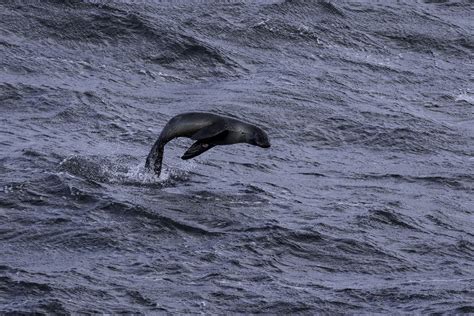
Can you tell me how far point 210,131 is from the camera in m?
14.2

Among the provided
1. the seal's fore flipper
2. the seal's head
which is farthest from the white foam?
the seal's fore flipper

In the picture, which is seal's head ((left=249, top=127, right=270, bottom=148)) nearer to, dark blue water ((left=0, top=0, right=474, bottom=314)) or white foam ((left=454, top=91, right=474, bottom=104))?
dark blue water ((left=0, top=0, right=474, bottom=314))

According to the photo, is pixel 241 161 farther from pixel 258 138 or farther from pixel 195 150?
pixel 195 150

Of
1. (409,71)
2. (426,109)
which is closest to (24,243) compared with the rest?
(426,109)

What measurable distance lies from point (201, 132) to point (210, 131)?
0.32ft

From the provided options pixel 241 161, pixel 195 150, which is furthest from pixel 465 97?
pixel 195 150

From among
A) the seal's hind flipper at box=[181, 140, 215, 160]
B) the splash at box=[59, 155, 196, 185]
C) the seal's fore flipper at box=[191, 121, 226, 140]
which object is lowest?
the splash at box=[59, 155, 196, 185]

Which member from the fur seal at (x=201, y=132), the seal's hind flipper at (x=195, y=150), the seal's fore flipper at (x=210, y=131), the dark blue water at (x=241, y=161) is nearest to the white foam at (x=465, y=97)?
the dark blue water at (x=241, y=161)

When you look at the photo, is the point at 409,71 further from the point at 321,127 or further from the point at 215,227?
the point at 215,227

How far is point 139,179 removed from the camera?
47.9ft

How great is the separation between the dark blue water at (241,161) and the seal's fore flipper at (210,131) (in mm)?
686

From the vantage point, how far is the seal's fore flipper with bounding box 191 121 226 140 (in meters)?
14.1

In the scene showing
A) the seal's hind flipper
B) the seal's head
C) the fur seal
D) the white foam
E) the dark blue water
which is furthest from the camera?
the white foam

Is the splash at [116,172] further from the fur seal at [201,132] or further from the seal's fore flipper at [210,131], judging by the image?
the seal's fore flipper at [210,131]
